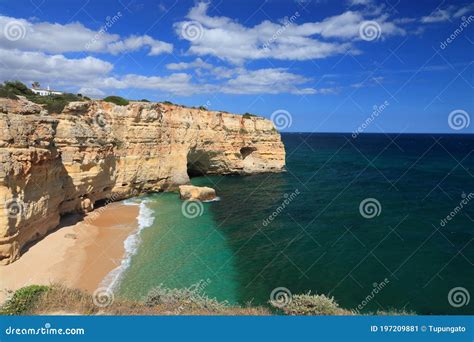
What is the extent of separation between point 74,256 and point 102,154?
35.4 feet

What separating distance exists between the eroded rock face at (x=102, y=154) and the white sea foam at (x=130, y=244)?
3757 millimetres

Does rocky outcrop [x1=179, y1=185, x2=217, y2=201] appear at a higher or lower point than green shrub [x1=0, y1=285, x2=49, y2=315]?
higher

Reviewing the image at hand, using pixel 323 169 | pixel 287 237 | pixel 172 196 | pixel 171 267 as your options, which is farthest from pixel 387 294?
pixel 323 169

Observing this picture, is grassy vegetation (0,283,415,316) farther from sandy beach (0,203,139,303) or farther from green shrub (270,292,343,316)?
sandy beach (0,203,139,303)

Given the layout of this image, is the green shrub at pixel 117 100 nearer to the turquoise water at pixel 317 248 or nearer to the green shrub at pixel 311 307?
the turquoise water at pixel 317 248

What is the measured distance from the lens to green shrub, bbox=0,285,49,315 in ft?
30.3

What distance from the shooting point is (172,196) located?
35.1 meters

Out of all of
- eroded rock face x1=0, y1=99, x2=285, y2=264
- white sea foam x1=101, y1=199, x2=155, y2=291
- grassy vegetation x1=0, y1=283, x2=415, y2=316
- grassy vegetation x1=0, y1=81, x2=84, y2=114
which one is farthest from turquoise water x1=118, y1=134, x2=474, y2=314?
grassy vegetation x1=0, y1=81, x2=84, y2=114

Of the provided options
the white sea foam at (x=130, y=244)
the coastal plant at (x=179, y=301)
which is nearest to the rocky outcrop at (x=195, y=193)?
the white sea foam at (x=130, y=244)

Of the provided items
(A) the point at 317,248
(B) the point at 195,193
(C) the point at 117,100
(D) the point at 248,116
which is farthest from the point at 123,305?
Result: (D) the point at 248,116

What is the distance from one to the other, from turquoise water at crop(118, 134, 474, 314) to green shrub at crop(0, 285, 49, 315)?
4923mm

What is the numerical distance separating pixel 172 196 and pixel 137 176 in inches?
158

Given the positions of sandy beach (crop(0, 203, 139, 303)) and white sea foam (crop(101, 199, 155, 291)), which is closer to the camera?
sandy beach (crop(0, 203, 139, 303))

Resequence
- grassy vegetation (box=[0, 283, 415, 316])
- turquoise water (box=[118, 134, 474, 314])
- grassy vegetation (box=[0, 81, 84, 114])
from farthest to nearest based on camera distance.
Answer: grassy vegetation (box=[0, 81, 84, 114]) → turquoise water (box=[118, 134, 474, 314]) → grassy vegetation (box=[0, 283, 415, 316])
